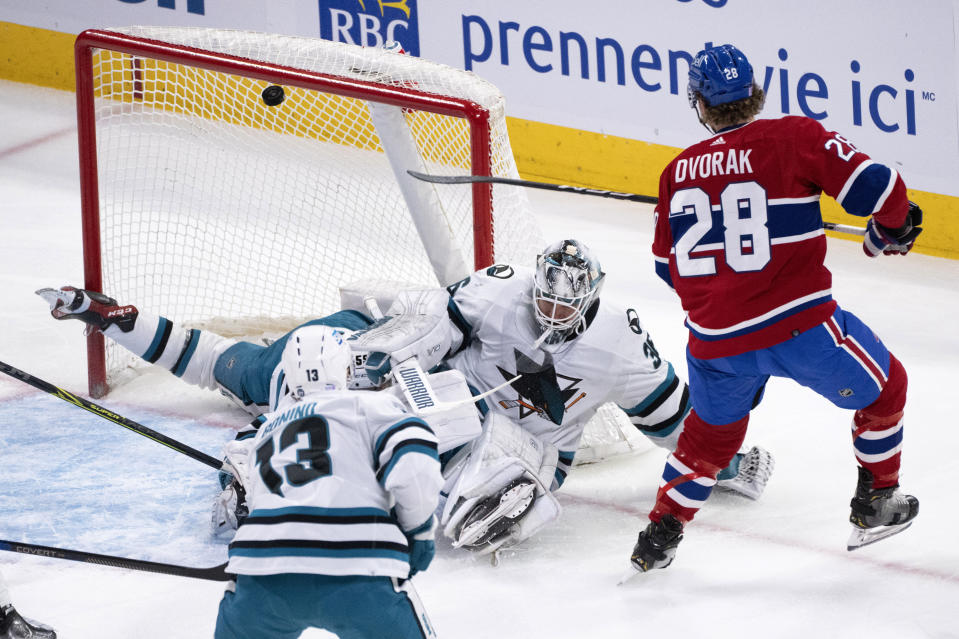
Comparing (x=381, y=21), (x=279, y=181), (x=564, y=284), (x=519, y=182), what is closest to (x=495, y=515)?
(x=564, y=284)

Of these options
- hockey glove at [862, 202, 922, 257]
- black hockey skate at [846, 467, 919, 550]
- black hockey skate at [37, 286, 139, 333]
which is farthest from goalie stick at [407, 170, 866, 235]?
black hockey skate at [37, 286, 139, 333]

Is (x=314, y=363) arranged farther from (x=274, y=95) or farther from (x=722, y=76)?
(x=274, y=95)

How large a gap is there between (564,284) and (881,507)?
91 centimetres

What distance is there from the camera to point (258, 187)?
4789mm

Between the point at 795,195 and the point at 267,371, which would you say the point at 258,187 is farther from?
the point at 795,195

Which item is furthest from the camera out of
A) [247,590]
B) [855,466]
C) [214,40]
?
[214,40]

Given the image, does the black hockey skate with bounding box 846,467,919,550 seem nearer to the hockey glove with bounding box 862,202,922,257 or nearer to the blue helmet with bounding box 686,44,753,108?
the hockey glove with bounding box 862,202,922,257

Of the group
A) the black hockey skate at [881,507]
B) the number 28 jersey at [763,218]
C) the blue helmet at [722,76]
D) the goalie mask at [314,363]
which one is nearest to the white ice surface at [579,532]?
the black hockey skate at [881,507]

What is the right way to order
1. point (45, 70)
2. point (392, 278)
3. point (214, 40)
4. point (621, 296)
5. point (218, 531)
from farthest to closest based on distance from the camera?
point (45, 70)
point (621, 296)
point (392, 278)
point (214, 40)
point (218, 531)

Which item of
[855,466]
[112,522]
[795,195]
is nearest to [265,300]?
[112,522]

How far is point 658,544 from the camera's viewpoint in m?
3.05

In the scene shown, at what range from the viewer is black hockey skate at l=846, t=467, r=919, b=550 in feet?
9.85

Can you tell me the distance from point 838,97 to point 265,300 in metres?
2.60

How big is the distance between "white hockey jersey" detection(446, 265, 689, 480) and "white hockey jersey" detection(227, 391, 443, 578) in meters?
1.11
